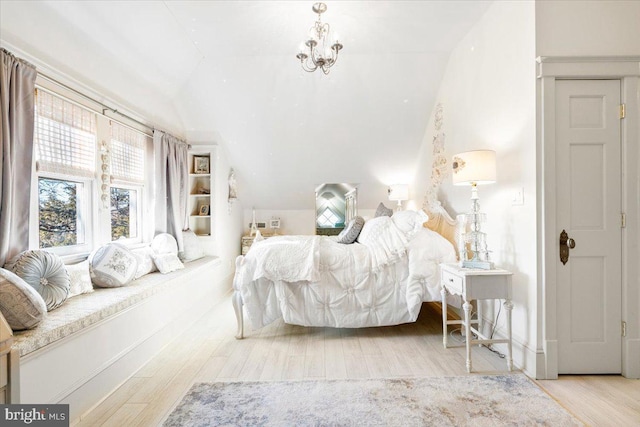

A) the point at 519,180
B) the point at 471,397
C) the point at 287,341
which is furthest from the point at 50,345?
the point at 519,180

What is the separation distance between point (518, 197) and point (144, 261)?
3.24 m

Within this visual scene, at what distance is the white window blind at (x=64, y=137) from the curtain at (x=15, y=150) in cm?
27

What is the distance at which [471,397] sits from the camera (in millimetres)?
2123

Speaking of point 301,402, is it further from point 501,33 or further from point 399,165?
point 399,165

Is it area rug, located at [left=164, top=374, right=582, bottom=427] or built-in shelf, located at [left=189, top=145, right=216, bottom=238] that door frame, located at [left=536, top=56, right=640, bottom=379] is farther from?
built-in shelf, located at [left=189, top=145, right=216, bottom=238]

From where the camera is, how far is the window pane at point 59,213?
2.59 m

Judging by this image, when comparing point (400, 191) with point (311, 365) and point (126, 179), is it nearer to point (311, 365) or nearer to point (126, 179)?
point (311, 365)

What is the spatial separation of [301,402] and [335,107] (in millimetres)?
3545

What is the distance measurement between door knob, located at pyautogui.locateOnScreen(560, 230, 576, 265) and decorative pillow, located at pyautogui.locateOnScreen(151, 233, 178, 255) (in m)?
3.50

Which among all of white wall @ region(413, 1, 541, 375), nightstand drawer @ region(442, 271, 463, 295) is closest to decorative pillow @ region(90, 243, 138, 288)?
nightstand drawer @ region(442, 271, 463, 295)

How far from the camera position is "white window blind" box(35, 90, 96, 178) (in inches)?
98.4

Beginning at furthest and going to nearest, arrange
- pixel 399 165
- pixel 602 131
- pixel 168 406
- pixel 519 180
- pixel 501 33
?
pixel 399 165 < pixel 501 33 < pixel 519 180 < pixel 602 131 < pixel 168 406

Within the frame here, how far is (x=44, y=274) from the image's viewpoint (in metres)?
2.13

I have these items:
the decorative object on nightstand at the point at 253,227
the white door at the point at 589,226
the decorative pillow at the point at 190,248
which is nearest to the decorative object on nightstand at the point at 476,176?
the white door at the point at 589,226
